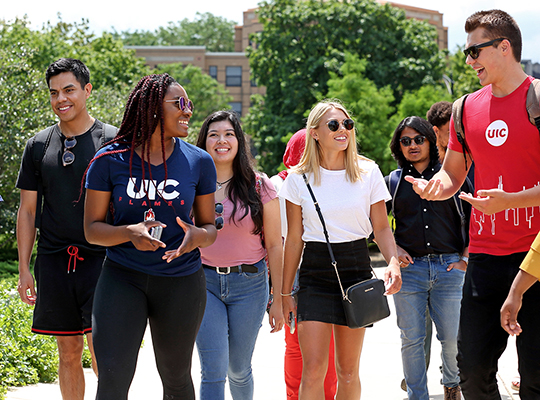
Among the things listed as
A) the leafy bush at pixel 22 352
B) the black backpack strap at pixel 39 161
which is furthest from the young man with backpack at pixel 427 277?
the leafy bush at pixel 22 352

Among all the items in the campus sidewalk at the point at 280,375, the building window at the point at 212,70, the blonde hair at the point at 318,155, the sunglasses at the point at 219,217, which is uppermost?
the building window at the point at 212,70

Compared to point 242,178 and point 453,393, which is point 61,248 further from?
point 453,393

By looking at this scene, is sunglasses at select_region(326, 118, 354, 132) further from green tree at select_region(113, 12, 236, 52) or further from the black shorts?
green tree at select_region(113, 12, 236, 52)

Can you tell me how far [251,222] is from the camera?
451cm

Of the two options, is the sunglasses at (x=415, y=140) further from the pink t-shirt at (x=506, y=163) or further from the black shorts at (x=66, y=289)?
the black shorts at (x=66, y=289)

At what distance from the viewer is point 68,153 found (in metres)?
4.45

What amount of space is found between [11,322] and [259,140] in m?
25.3

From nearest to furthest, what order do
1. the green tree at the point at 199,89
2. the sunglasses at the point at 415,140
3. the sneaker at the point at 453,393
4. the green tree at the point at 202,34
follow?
the sneaker at the point at 453,393 → the sunglasses at the point at 415,140 → the green tree at the point at 199,89 → the green tree at the point at 202,34

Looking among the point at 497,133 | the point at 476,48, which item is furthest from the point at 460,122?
the point at 476,48

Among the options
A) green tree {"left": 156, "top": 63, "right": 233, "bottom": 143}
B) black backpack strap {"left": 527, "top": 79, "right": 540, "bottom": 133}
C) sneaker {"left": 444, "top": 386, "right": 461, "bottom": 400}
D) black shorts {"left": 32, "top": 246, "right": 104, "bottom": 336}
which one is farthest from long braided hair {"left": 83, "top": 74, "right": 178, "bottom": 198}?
green tree {"left": 156, "top": 63, "right": 233, "bottom": 143}

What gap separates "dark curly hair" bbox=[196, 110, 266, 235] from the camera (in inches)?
178

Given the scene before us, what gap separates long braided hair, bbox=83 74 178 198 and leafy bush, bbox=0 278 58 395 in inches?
107

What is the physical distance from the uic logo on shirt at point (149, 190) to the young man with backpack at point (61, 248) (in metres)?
1.14

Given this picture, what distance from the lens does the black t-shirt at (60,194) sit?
14.4 ft
